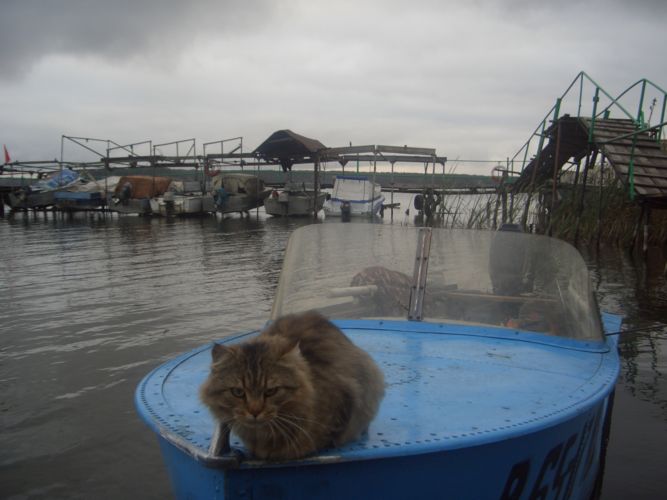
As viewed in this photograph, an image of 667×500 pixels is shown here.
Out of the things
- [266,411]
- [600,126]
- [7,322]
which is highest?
[600,126]

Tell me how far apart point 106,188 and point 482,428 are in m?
45.6

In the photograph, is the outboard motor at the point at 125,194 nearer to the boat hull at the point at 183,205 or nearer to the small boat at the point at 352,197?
the boat hull at the point at 183,205

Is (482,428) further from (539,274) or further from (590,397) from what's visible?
(539,274)

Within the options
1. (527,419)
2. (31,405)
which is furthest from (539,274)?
(31,405)

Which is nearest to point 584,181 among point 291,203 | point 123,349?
point 123,349

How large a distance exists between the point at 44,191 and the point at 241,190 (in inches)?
580

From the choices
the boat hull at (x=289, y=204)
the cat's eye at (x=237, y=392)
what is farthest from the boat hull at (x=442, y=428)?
the boat hull at (x=289, y=204)

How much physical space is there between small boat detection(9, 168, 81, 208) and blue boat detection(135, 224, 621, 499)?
43.2m

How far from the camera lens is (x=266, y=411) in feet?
6.31

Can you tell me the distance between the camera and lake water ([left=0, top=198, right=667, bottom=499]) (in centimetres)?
495

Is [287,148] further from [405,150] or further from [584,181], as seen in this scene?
[584,181]

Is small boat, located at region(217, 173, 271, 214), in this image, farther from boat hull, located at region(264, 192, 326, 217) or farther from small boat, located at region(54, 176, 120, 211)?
small boat, located at region(54, 176, 120, 211)

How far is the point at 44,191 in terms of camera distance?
1673 inches

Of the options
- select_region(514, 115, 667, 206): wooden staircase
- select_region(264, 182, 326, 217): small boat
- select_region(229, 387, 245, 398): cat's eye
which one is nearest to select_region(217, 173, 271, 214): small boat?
select_region(264, 182, 326, 217): small boat
